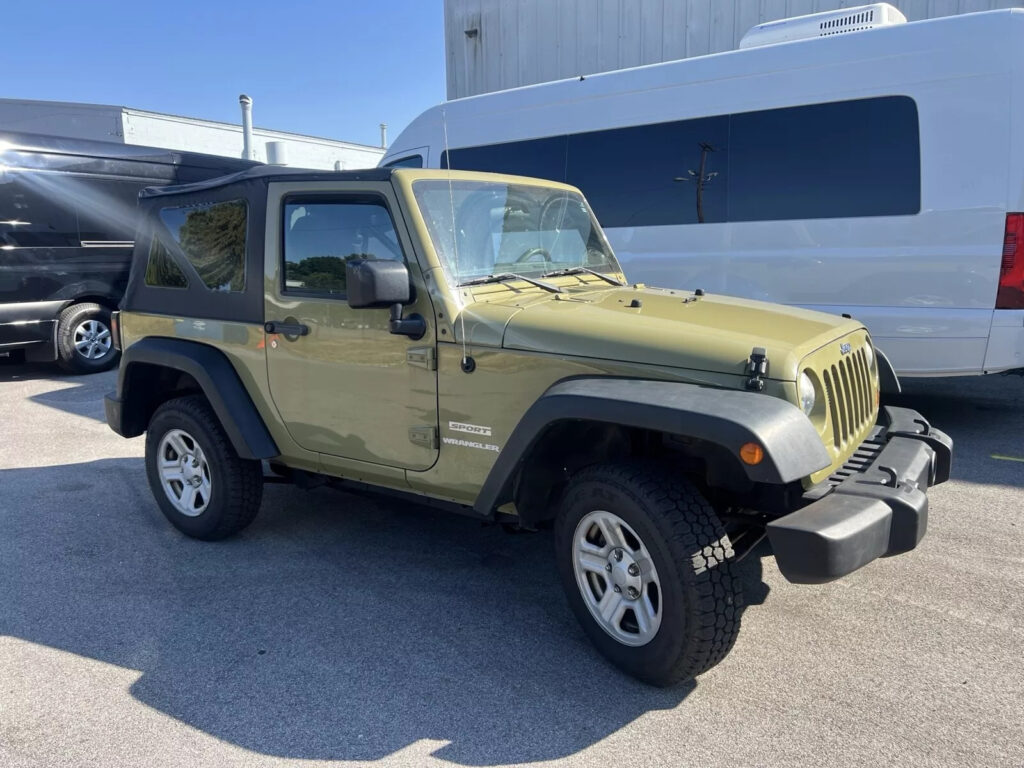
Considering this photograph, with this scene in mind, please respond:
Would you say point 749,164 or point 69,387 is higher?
point 749,164

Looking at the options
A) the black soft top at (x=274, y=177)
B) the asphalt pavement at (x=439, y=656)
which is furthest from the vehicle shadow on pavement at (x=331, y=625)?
the black soft top at (x=274, y=177)

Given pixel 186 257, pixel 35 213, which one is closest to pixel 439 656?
pixel 186 257

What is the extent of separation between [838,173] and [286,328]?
442cm

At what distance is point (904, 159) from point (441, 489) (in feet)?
14.5

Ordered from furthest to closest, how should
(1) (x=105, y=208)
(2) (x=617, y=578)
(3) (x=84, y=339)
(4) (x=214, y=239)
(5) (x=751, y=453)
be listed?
(1) (x=105, y=208) < (3) (x=84, y=339) < (4) (x=214, y=239) < (2) (x=617, y=578) < (5) (x=751, y=453)

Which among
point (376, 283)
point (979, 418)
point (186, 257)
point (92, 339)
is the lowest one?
point (979, 418)

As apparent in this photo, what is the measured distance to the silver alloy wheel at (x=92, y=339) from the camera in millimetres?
9758

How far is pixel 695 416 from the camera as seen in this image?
2559 millimetres

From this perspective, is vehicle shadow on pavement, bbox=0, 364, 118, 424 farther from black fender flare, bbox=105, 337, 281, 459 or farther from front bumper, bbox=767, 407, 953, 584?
front bumper, bbox=767, 407, 953, 584

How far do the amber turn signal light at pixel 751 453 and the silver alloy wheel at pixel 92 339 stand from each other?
943 centimetres

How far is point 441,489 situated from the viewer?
352 cm

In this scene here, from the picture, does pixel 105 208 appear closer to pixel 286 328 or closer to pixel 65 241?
pixel 65 241

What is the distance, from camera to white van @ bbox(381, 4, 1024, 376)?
548 centimetres

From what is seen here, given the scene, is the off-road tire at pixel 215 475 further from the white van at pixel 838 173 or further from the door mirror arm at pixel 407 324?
the white van at pixel 838 173
